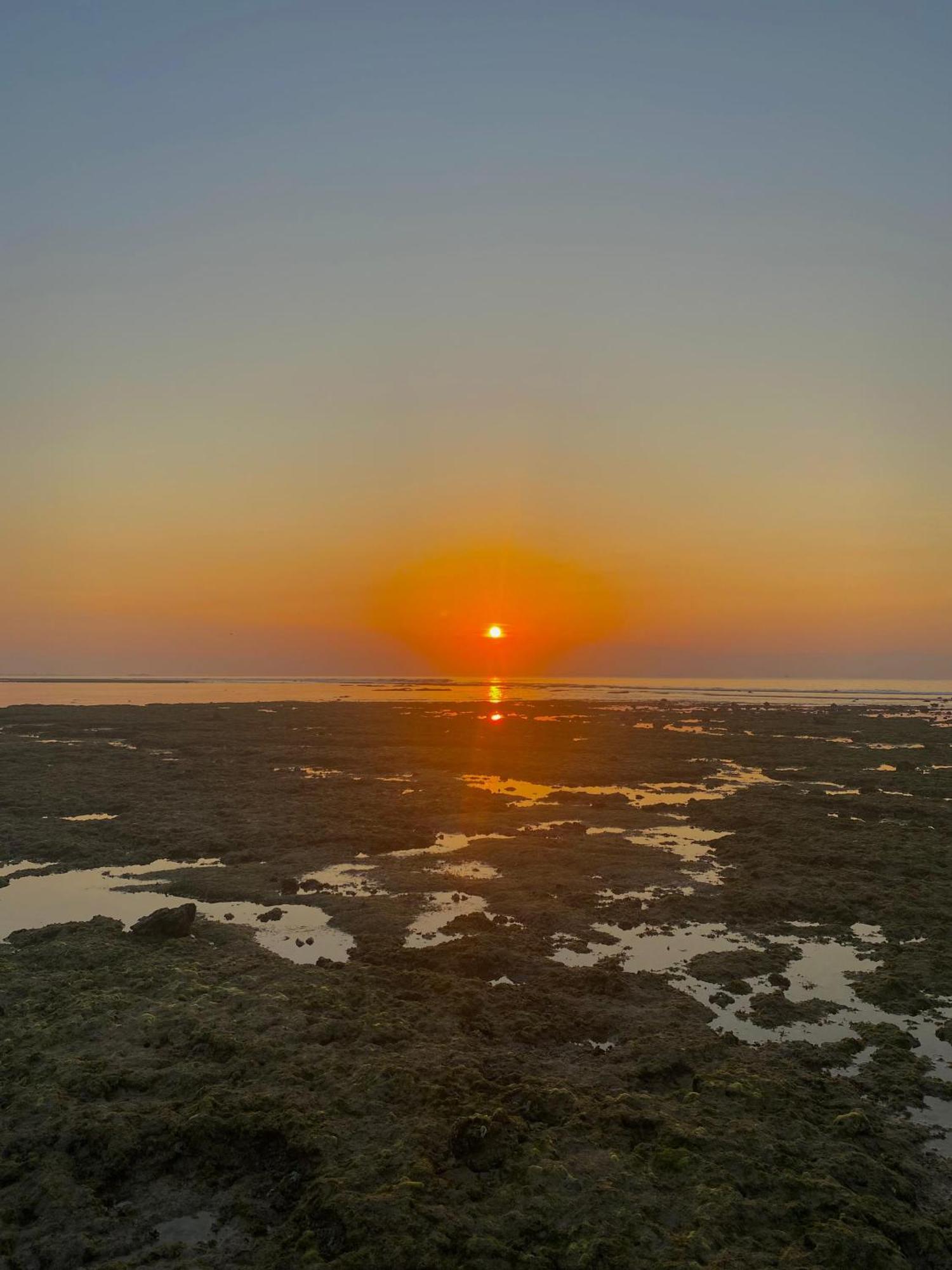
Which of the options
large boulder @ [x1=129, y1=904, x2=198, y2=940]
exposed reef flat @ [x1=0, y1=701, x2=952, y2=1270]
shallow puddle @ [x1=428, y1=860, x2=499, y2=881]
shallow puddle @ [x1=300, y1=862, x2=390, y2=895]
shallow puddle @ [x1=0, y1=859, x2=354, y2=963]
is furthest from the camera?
shallow puddle @ [x1=428, y1=860, x2=499, y2=881]

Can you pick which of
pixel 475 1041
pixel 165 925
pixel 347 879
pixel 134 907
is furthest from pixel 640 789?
pixel 475 1041

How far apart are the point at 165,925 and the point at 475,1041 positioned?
18.1 ft

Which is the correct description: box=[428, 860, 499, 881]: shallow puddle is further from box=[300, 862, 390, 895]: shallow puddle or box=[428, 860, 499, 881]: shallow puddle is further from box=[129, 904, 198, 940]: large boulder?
box=[129, 904, 198, 940]: large boulder

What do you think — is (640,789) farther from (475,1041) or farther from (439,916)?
(475,1041)

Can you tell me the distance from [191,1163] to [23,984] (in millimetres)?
4582

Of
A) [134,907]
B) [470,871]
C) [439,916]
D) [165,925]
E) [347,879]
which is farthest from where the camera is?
[470,871]

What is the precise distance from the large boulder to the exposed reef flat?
231 millimetres

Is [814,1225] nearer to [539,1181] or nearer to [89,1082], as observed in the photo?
[539,1181]

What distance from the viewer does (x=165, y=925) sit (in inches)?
460

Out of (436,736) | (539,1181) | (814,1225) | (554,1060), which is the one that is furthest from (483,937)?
(436,736)

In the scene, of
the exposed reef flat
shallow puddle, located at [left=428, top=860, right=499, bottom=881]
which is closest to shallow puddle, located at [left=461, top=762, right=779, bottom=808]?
the exposed reef flat

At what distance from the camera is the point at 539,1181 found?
610 cm

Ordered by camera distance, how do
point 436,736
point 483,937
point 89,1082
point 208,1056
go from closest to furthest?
point 89,1082, point 208,1056, point 483,937, point 436,736

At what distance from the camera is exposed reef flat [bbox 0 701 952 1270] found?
18.6ft
